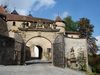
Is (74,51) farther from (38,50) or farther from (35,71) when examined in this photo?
(38,50)

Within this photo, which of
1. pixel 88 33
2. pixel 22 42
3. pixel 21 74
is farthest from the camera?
pixel 88 33

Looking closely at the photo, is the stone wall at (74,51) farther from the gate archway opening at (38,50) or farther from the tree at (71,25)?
the tree at (71,25)

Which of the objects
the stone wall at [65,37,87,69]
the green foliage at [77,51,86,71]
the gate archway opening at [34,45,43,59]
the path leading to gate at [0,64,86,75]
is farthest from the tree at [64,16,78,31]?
the path leading to gate at [0,64,86,75]

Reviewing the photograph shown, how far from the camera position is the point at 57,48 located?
1198 inches

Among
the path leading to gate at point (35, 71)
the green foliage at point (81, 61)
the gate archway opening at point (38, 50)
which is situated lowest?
the path leading to gate at point (35, 71)

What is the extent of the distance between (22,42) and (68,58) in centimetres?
637

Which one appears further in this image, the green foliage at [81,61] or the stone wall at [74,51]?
the stone wall at [74,51]

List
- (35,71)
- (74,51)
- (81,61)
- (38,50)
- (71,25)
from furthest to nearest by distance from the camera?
(71,25) < (38,50) < (74,51) < (81,61) < (35,71)

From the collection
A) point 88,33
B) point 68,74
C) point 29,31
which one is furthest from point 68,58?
point 88,33

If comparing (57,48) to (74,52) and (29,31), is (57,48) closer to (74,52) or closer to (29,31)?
(74,52)

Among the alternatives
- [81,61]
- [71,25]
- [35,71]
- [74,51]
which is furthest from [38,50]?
[35,71]

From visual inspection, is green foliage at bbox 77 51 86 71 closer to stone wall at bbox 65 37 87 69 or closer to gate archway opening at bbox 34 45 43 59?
stone wall at bbox 65 37 87 69

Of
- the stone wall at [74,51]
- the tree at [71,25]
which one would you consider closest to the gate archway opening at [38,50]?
the tree at [71,25]

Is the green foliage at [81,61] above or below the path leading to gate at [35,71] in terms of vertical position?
above
